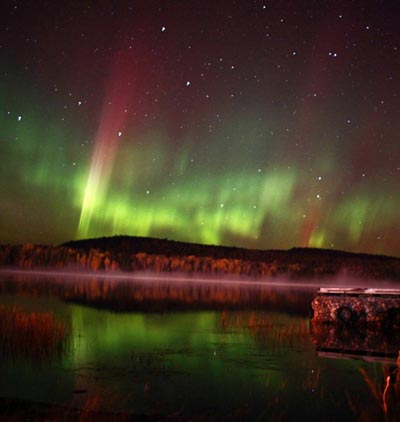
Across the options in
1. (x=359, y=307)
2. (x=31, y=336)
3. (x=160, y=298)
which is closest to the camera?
(x=31, y=336)

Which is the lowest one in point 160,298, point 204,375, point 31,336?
point 31,336

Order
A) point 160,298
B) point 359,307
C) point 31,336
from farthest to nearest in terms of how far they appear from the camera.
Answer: point 160,298 → point 359,307 → point 31,336

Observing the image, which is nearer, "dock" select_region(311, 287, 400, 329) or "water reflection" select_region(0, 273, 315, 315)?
"dock" select_region(311, 287, 400, 329)

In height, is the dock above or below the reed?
above

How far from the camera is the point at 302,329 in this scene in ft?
134

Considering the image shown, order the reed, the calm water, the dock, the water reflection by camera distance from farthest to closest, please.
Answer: the water reflection, the dock, the reed, the calm water

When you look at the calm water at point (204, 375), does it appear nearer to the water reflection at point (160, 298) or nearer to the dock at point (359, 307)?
the dock at point (359, 307)

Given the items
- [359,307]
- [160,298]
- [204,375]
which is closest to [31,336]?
[204,375]

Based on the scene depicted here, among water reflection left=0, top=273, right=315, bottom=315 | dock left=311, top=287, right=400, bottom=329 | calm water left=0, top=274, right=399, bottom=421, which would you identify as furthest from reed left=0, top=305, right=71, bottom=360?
water reflection left=0, top=273, right=315, bottom=315

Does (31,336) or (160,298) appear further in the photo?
(160,298)

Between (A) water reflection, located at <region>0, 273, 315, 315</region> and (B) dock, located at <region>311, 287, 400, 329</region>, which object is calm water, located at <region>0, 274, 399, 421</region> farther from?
(A) water reflection, located at <region>0, 273, 315, 315</region>

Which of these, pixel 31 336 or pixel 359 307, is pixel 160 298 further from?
pixel 31 336

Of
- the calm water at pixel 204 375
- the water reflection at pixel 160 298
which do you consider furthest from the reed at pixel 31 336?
the water reflection at pixel 160 298

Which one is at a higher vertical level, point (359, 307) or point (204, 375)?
point (359, 307)
